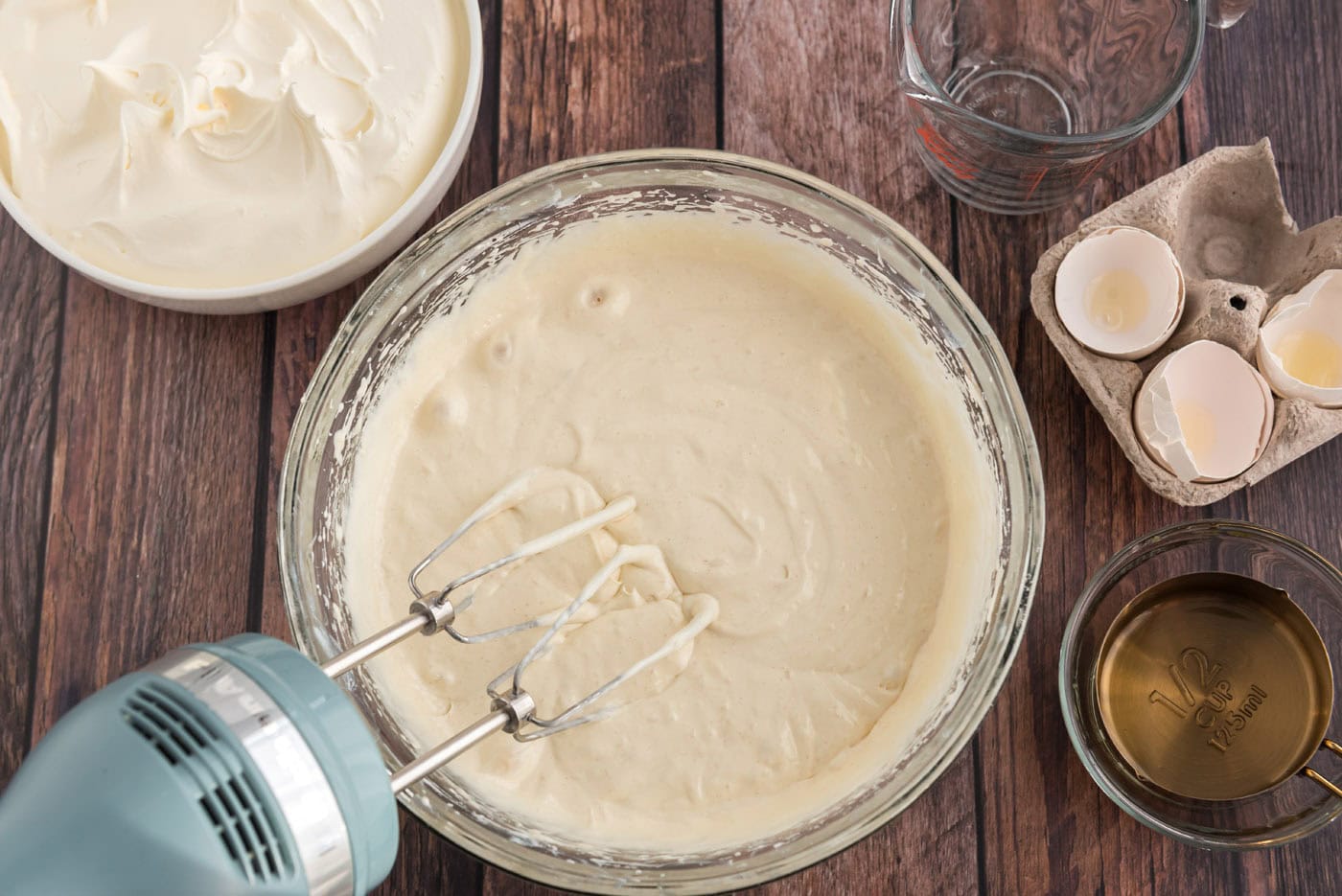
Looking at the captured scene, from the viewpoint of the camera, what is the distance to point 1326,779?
3.77ft

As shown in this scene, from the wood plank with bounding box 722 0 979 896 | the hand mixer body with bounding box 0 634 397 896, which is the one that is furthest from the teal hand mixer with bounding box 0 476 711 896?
the wood plank with bounding box 722 0 979 896

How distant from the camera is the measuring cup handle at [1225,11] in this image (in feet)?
4.20

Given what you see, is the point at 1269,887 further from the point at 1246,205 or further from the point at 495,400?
the point at 495,400

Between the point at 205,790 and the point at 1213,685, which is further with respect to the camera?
the point at 1213,685

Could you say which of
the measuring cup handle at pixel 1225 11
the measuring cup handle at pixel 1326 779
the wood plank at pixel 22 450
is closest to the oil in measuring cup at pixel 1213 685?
the measuring cup handle at pixel 1326 779

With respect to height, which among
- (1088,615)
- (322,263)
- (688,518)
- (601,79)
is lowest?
(1088,615)

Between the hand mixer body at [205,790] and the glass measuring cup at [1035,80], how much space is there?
843 millimetres

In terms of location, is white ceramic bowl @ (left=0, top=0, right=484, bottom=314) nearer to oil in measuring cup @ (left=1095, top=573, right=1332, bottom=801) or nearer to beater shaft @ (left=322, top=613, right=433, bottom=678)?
beater shaft @ (left=322, top=613, right=433, bottom=678)

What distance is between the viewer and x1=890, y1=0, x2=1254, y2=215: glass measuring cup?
1142mm

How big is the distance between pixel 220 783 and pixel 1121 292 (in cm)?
101

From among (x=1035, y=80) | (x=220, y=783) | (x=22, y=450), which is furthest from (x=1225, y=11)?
(x=22, y=450)

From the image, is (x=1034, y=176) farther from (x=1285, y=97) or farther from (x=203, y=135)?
(x=203, y=135)

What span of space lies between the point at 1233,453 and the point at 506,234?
801 mm

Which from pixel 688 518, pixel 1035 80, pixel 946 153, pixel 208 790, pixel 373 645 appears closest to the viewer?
pixel 208 790
